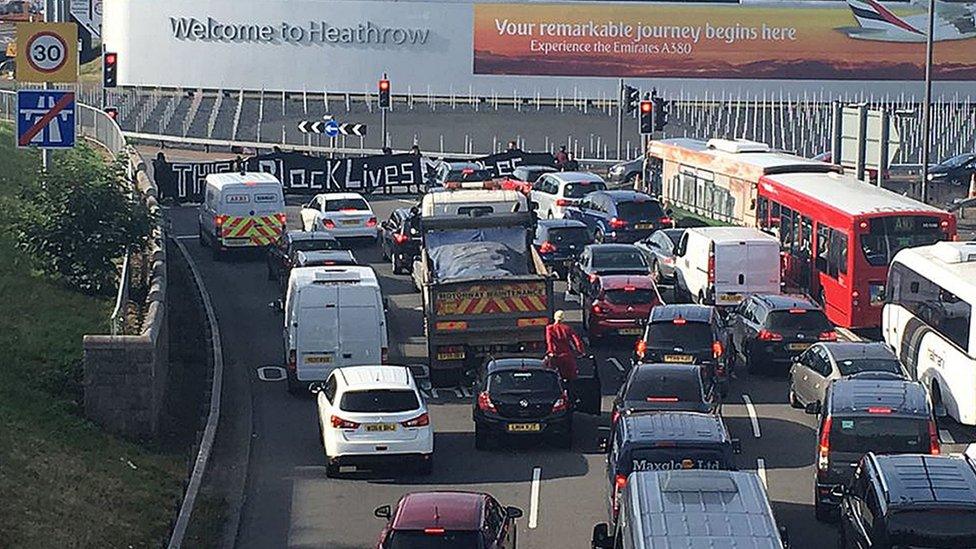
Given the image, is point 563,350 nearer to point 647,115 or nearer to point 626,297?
point 626,297

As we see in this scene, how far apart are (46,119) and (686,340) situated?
1089cm

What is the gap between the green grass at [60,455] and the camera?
62.5 ft

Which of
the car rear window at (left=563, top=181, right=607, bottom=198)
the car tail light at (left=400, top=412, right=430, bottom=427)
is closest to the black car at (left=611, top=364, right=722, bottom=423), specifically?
the car tail light at (left=400, top=412, right=430, bottom=427)

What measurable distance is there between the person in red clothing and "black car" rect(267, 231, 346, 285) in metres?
12.6

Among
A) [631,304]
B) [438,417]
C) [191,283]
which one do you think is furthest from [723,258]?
[191,283]

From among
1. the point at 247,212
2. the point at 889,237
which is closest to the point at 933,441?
the point at 889,237

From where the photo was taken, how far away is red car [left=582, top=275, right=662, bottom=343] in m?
32.7

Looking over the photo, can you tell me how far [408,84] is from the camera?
9762cm

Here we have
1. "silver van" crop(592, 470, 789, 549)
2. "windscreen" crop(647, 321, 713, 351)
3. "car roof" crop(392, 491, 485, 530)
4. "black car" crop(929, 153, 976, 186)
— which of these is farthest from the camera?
"black car" crop(929, 153, 976, 186)

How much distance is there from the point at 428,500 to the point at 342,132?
2031 inches

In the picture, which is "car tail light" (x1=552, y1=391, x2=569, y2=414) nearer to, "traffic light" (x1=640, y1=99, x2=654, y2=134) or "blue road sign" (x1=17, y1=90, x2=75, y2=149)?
"blue road sign" (x1=17, y1=90, x2=75, y2=149)

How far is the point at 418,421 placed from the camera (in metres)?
23.5

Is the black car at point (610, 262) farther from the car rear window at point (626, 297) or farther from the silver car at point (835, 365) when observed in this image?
the silver car at point (835, 365)

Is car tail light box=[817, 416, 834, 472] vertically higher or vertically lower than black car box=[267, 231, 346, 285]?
lower
